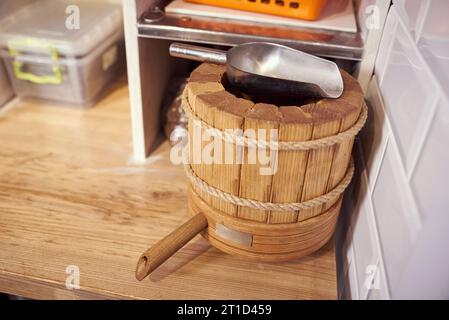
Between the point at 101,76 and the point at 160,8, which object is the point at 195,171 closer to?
the point at 160,8

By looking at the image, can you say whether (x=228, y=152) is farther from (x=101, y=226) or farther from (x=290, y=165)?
(x=101, y=226)

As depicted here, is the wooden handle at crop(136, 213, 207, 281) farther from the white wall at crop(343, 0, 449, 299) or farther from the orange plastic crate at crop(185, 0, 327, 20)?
the orange plastic crate at crop(185, 0, 327, 20)

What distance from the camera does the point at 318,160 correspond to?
53 cm

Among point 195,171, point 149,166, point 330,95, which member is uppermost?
point 330,95

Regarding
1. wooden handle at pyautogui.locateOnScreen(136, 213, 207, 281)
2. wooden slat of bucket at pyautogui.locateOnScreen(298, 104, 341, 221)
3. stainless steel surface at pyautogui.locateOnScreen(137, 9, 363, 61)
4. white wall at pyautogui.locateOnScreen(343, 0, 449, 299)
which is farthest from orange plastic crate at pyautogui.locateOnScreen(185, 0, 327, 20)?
wooden handle at pyautogui.locateOnScreen(136, 213, 207, 281)

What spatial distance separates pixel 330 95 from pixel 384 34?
0.15 m

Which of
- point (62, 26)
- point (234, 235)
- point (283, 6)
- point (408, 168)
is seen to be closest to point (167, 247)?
point (234, 235)

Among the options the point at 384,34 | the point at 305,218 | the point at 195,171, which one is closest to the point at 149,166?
the point at 195,171

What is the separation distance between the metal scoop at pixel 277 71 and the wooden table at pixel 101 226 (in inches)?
9.1

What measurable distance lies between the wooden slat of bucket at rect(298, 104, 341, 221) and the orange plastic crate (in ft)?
0.79

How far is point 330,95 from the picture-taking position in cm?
56

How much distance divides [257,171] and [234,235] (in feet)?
0.34

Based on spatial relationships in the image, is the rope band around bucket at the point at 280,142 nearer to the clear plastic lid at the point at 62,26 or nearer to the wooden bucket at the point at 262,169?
the wooden bucket at the point at 262,169

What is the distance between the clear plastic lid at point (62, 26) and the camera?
0.86 meters
